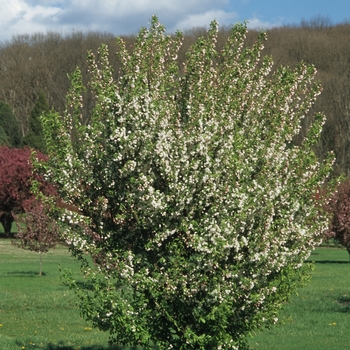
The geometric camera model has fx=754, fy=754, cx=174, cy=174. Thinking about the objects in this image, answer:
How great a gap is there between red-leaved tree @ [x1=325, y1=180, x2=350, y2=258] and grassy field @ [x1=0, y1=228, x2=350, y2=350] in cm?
837

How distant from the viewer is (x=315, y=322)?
18.4 metres

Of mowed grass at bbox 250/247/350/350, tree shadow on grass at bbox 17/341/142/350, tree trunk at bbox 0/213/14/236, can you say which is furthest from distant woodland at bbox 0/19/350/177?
tree shadow on grass at bbox 17/341/142/350

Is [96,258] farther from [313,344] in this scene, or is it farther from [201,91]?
[313,344]

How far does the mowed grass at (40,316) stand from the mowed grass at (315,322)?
141 inches

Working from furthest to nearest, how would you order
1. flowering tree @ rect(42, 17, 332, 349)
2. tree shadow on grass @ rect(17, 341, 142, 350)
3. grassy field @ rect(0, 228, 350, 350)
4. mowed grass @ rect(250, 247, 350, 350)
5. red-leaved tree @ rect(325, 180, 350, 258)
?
red-leaved tree @ rect(325, 180, 350, 258) < mowed grass @ rect(250, 247, 350, 350) < grassy field @ rect(0, 228, 350, 350) < tree shadow on grass @ rect(17, 341, 142, 350) < flowering tree @ rect(42, 17, 332, 349)

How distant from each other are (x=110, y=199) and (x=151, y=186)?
0.78m

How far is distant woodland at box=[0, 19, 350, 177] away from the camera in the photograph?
76.4 metres

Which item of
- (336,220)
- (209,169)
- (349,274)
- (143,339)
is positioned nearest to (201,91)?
(209,169)

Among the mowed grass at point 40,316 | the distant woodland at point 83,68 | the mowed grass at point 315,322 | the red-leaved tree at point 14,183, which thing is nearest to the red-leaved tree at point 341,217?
the mowed grass at point 315,322

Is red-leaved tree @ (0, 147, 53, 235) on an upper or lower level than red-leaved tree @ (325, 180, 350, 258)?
upper

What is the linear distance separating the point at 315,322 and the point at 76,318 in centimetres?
588

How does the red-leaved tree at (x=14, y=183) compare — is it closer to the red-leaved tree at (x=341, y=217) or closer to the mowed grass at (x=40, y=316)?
the mowed grass at (x=40, y=316)

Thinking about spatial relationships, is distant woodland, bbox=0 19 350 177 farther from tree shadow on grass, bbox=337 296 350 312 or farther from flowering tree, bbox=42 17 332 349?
flowering tree, bbox=42 17 332 349

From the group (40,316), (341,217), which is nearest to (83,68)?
(341,217)
